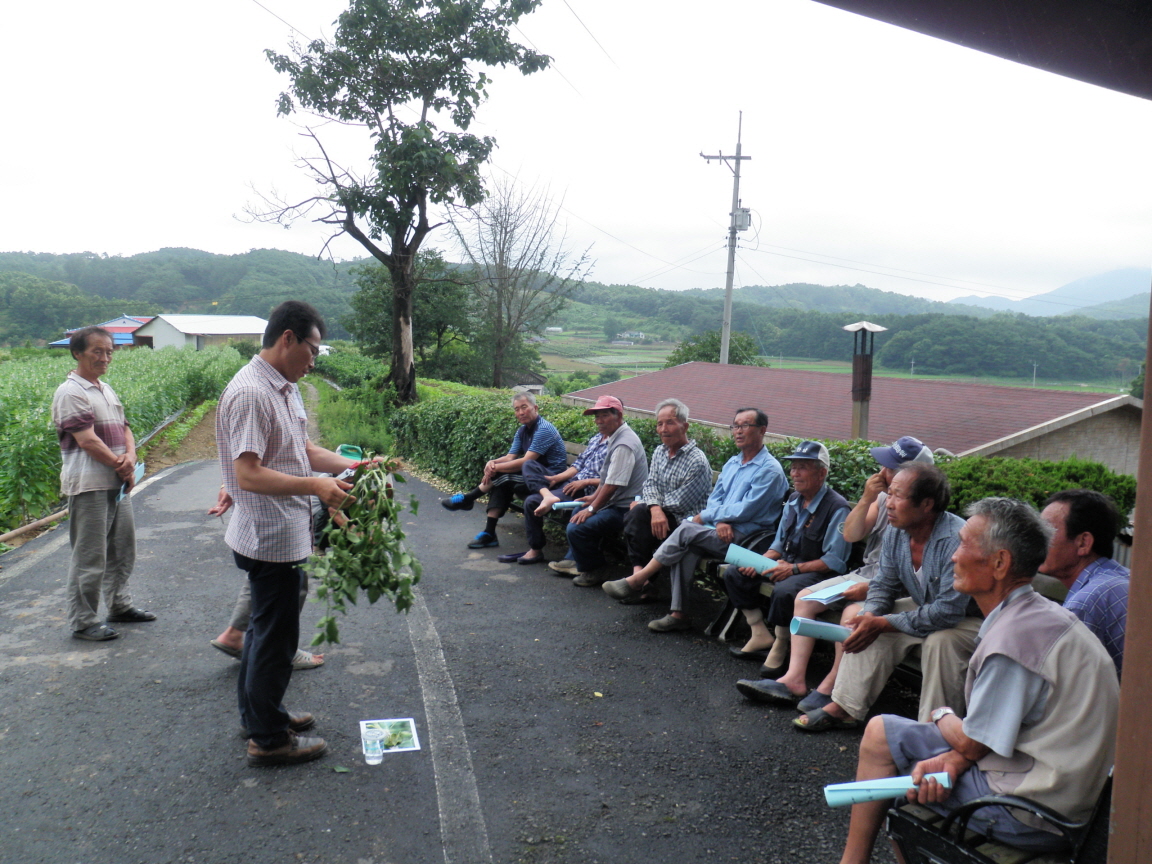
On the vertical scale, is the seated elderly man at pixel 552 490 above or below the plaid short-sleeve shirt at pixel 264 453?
below

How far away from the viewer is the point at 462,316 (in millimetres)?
43000

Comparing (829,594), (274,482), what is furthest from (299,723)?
(829,594)

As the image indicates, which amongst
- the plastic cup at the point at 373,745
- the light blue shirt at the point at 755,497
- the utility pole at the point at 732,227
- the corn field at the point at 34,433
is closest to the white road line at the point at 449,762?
the plastic cup at the point at 373,745

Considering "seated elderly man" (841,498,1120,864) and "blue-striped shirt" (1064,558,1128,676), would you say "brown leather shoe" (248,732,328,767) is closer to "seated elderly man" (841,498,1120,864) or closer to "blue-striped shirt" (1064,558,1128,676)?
"seated elderly man" (841,498,1120,864)

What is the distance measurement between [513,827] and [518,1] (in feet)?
65.6

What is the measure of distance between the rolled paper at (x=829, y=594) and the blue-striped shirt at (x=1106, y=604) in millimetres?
1369

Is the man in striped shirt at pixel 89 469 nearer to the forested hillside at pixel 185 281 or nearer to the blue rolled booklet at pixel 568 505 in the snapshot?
the blue rolled booklet at pixel 568 505

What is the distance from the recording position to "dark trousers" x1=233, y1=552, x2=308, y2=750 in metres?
3.48

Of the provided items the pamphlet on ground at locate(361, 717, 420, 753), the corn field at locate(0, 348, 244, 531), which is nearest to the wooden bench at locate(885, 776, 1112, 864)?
the pamphlet on ground at locate(361, 717, 420, 753)

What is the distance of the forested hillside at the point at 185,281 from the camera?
→ 5231 centimetres

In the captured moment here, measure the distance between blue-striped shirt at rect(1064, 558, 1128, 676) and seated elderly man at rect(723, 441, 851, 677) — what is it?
1.74 metres

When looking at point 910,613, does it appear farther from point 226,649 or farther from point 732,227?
point 732,227

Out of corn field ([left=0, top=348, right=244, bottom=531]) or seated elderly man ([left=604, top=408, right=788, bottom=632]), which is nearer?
seated elderly man ([left=604, top=408, right=788, bottom=632])

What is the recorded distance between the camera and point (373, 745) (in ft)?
12.5
